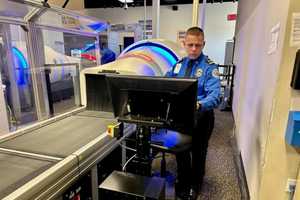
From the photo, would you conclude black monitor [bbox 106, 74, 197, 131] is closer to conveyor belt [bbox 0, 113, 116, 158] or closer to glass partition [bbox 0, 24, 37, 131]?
conveyor belt [bbox 0, 113, 116, 158]

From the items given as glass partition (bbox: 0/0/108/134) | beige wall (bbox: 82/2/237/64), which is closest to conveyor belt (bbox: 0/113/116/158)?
glass partition (bbox: 0/0/108/134)

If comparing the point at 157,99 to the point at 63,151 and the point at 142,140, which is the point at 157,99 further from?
the point at 63,151

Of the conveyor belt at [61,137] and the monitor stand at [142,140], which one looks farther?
the conveyor belt at [61,137]

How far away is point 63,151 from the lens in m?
1.43

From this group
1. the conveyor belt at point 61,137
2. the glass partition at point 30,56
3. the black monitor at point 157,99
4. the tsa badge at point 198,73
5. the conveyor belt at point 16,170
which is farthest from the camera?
the glass partition at point 30,56

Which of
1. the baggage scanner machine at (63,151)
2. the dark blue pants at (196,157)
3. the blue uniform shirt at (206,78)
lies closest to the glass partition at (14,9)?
the baggage scanner machine at (63,151)

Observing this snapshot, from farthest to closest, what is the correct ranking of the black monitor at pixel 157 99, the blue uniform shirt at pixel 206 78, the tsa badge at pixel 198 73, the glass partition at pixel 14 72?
the glass partition at pixel 14 72 < the tsa badge at pixel 198 73 < the blue uniform shirt at pixel 206 78 < the black monitor at pixel 157 99

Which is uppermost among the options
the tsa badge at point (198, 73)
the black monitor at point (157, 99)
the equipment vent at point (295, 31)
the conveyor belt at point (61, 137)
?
the equipment vent at point (295, 31)

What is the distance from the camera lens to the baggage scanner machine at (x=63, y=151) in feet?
3.71

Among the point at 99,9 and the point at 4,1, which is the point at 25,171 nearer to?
the point at 4,1

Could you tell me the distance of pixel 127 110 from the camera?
1.34 metres

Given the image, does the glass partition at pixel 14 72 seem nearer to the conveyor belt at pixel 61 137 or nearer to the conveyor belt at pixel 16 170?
the conveyor belt at pixel 61 137

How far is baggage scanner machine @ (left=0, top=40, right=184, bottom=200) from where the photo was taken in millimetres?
1132

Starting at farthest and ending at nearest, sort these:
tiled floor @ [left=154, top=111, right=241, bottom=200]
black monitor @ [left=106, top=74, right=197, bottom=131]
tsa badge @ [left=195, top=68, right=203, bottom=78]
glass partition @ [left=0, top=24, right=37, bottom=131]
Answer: glass partition @ [left=0, top=24, right=37, bottom=131], tiled floor @ [left=154, top=111, right=241, bottom=200], tsa badge @ [left=195, top=68, right=203, bottom=78], black monitor @ [left=106, top=74, right=197, bottom=131]
